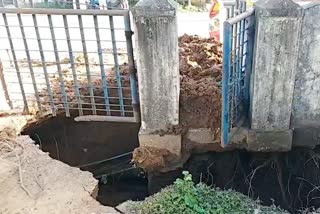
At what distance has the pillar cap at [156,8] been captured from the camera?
3.77 m

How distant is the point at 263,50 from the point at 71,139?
314cm

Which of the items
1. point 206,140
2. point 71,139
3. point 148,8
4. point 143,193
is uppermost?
point 148,8

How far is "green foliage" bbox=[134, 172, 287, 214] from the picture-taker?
329 cm

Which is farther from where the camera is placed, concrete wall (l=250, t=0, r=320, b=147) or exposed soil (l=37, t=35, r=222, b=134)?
exposed soil (l=37, t=35, r=222, b=134)

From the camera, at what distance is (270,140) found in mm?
4422

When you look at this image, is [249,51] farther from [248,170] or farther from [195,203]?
[195,203]

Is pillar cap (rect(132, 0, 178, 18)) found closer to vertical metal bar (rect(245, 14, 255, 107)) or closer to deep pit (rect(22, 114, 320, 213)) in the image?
vertical metal bar (rect(245, 14, 255, 107))

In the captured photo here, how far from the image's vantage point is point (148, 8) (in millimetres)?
3797

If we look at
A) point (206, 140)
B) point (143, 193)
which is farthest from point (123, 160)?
point (206, 140)

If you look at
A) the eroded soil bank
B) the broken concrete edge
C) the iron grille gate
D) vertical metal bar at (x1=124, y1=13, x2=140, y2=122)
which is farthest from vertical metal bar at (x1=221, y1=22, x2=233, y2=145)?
vertical metal bar at (x1=124, y1=13, x2=140, y2=122)

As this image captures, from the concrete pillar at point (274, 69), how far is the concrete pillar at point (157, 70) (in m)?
0.89

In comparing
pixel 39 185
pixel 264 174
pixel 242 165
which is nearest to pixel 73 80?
pixel 39 185

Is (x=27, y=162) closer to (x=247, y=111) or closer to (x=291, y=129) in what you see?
(x=247, y=111)

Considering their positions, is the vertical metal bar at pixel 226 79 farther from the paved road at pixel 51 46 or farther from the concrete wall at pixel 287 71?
the paved road at pixel 51 46
